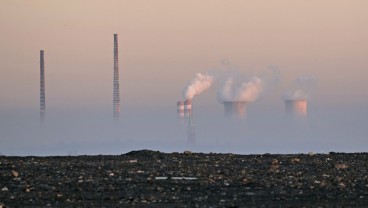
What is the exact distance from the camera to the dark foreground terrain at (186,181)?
2097cm

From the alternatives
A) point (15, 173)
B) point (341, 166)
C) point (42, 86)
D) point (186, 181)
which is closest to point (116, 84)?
point (42, 86)

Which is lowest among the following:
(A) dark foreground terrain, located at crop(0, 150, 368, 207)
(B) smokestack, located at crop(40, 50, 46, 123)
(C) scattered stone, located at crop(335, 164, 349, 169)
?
(A) dark foreground terrain, located at crop(0, 150, 368, 207)

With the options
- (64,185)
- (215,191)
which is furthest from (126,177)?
(215,191)

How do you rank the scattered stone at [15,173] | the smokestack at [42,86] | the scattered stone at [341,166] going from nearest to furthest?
the scattered stone at [15,173], the scattered stone at [341,166], the smokestack at [42,86]

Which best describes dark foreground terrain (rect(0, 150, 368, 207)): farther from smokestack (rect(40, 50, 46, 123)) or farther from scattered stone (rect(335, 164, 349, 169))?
smokestack (rect(40, 50, 46, 123))

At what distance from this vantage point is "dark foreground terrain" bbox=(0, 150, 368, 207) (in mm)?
20969

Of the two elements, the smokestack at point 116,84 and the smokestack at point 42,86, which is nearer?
the smokestack at point 42,86

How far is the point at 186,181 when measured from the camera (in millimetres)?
24828

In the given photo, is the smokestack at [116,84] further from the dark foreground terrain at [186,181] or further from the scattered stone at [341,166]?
the scattered stone at [341,166]

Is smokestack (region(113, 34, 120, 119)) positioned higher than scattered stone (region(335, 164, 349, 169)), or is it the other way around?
smokestack (region(113, 34, 120, 119))

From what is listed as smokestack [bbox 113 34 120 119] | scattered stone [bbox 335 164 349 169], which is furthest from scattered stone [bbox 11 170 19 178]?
smokestack [bbox 113 34 120 119]

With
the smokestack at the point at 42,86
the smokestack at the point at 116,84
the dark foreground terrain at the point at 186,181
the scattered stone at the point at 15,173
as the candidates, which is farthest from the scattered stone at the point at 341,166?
the smokestack at the point at 116,84

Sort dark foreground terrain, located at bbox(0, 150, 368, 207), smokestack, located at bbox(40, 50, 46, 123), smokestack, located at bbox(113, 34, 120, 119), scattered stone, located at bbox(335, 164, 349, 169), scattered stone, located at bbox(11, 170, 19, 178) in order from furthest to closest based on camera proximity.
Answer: smokestack, located at bbox(113, 34, 120, 119) → smokestack, located at bbox(40, 50, 46, 123) → scattered stone, located at bbox(335, 164, 349, 169) → scattered stone, located at bbox(11, 170, 19, 178) → dark foreground terrain, located at bbox(0, 150, 368, 207)

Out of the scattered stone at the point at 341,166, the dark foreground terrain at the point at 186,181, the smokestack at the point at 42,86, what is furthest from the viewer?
the smokestack at the point at 42,86
